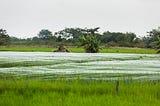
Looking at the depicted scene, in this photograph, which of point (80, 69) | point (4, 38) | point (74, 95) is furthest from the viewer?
point (4, 38)

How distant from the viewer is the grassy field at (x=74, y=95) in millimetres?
9039

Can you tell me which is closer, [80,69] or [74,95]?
[74,95]

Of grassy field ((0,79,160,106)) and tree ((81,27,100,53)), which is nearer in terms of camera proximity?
grassy field ((0,79,160,106))

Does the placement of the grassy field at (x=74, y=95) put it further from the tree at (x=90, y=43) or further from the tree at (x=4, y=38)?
the tree at (x=4, y=38)

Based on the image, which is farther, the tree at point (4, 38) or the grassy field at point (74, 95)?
the tree at point (4, 38)

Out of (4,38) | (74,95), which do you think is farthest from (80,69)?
(4,38)

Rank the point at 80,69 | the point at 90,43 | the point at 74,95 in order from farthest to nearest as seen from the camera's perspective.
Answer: the point at 90,43
the point at 80,69
the point at 74,95

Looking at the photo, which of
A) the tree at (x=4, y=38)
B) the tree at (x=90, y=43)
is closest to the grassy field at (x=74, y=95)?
the tree at (x=90, y=43)

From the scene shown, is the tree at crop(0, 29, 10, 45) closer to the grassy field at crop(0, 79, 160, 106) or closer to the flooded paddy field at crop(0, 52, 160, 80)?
the flooded paddy field at crop(0, 52, 160, 80)

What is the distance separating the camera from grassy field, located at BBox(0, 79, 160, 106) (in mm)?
9039

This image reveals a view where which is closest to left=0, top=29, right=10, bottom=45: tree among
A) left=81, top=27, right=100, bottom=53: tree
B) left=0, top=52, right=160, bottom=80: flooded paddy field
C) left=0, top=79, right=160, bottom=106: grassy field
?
A: left=81, top=27, right=100, bottom=53: tree

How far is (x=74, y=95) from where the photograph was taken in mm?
10141

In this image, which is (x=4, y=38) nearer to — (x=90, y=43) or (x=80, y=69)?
(x=90, y=43)

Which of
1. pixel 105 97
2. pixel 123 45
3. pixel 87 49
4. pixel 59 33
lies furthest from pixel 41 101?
pixel 59 33
